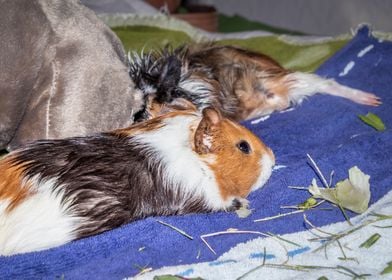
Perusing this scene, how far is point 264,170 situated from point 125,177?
0.42 m

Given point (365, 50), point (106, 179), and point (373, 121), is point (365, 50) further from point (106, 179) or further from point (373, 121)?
point (106, 179)

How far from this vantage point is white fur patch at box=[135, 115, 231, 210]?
161 centimetres

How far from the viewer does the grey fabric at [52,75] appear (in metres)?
1.66

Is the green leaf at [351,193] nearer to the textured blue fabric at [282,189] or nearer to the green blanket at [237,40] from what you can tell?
the textured blue fabric at [282,189]

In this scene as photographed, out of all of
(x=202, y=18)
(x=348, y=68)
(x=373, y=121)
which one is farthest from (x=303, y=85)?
(x=202, y=18)

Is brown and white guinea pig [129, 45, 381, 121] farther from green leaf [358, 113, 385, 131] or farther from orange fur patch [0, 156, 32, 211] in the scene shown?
orange fur patch [0, 156, 32, 211]

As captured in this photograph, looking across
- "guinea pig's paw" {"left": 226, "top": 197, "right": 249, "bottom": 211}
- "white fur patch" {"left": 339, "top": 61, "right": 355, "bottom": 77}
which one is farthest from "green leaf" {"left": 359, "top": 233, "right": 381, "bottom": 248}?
"white fur patch" {"left": 339, "top": 61, "right": 355, "bottom": 77}

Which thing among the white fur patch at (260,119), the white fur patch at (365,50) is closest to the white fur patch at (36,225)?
the white fur patch at (260,119)

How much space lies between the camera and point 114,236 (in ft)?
4.77

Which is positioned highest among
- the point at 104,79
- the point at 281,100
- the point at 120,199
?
the point at 104,79

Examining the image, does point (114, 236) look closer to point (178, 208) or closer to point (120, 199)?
point (120, 199)

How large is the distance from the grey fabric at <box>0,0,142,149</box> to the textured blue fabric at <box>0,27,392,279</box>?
0.41 m

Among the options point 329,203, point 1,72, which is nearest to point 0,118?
point 1,72

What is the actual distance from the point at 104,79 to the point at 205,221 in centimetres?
50
